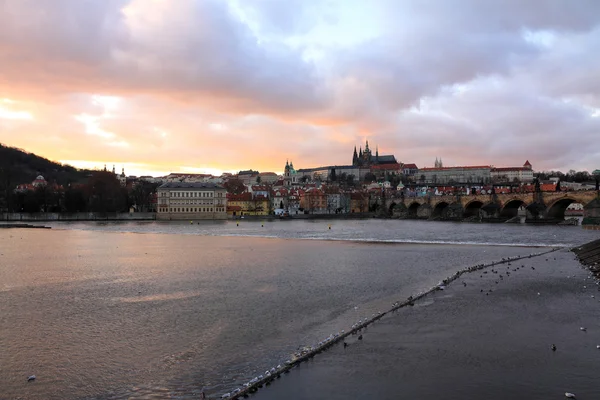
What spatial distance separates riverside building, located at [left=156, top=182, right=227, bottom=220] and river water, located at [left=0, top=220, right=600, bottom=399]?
2983 inches

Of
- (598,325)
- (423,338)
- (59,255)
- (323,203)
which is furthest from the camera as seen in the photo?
(323,203)

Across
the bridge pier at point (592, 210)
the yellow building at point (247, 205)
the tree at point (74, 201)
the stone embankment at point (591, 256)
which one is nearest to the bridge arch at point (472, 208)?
the bridge pier at point (592, 210)

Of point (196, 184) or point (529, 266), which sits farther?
point (196, 184)

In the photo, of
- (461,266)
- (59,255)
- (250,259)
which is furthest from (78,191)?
(461,266)

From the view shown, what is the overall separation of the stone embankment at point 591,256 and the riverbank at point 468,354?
→ 243 inches

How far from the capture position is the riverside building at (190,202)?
9962cm

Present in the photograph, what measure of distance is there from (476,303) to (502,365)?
18.7 ft

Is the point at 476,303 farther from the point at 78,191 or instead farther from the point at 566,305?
the point at 78,191

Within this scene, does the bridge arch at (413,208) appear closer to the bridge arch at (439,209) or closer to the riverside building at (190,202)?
the bridge arch at (439,209)

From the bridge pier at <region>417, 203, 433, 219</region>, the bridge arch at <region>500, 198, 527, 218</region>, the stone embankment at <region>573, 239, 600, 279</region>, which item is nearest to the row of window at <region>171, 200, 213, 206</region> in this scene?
the bridge pier at <region>417, 203, 433, 219</region>

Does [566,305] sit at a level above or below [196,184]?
below

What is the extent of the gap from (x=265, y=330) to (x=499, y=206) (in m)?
78.6

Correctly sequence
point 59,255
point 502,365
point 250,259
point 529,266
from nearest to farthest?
point 502,365, point 529,266, point 250,259, point 59,255

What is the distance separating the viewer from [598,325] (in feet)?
41.4
